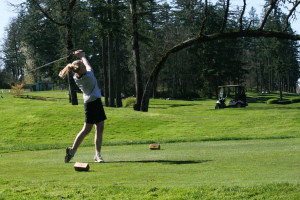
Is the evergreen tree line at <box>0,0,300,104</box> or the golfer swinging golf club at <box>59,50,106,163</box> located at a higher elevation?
the evergreen tree line at <box>0,0,300,104</box>

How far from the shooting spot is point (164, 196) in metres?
4.80

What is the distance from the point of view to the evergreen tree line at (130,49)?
33562 mm

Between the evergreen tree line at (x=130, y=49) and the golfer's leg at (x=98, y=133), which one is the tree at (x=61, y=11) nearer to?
the evergreen tree line at (x=130, y=49)

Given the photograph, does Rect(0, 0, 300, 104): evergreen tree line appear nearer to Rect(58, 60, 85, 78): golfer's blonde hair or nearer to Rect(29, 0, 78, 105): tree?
Rect(29, 0, 78, 105): tree

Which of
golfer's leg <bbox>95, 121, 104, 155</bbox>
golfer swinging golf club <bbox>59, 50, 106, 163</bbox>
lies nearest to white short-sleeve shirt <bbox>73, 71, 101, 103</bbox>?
golfer swinging golf club <bbox>59, 50, 106, 163</bbox>

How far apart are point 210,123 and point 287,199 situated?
58.2 feet

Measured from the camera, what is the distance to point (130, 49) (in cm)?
7712

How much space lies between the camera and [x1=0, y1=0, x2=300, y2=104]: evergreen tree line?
33.6 meters

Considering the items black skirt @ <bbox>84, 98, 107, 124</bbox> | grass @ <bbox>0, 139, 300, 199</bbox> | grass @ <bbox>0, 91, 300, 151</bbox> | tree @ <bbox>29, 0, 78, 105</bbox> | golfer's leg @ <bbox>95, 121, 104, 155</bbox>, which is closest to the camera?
grass @ <bbox>0, 139, 300, 199</bbox>

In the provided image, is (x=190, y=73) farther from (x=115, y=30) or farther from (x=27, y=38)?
(x=115, y=30)

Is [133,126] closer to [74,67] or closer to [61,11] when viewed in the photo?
[74,67]

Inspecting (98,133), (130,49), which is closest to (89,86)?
(98,133)

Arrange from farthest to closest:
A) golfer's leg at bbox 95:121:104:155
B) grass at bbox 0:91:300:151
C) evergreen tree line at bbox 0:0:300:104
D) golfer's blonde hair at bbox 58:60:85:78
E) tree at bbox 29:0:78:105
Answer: evergreen tree line at bbox 0:0:300:104, tree at bbox 29:0:78:105, grass at bbox 0:91:300:151, golfer's leg at bbox 95:121:104:155, golfer's blonde hair at bbox 58:60:85:78

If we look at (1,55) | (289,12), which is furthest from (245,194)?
(1,55)
